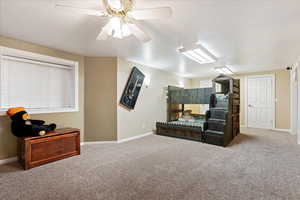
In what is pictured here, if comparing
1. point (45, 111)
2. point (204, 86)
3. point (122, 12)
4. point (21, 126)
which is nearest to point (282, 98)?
point (204, 86)

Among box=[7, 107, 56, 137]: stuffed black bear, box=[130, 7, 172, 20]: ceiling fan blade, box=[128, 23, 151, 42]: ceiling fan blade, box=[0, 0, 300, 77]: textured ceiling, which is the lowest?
box=[7, 107, 56, 137]: stuffed black bear

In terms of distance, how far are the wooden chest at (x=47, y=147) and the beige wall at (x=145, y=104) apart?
47.3 inches

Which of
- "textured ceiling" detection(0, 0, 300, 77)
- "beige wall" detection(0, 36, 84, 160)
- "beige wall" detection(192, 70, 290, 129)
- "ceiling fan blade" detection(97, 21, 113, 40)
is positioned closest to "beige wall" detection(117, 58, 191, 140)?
"textured ceiling" detection(0, 0, 300, 77)

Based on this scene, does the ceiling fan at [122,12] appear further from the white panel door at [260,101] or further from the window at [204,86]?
the window at [204,86]

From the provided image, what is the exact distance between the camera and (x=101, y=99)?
370 cm

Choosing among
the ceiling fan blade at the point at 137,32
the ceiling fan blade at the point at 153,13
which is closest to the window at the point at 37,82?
the ceiling fan blade at the point at 137,32

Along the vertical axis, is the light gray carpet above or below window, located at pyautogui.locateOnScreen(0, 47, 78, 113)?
below

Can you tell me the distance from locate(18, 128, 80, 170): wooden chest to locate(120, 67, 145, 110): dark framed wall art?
1.45 m

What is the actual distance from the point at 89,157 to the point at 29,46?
2.48 meters

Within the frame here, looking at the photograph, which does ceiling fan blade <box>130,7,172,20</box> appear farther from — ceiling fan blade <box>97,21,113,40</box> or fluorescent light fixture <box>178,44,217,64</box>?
fluorescent light fixture <box>178,44,217,64</box>

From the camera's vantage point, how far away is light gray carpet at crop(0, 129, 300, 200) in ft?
5.58

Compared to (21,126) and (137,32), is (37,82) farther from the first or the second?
(137,32)

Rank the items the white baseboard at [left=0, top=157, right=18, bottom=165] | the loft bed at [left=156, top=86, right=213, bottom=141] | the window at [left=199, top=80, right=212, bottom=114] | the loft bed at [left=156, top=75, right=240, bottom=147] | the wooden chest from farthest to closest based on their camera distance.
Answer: the window at [left=199, top=80, right=212, bottom=114] < the loft bed at [left=156, top=86, right=213, bottom=141] < the loft bed at [left=156, top=75, right=240, bottom=147] < the white baseboard at [left=0, top=157, right=18, bottom=165] < the wooden chest

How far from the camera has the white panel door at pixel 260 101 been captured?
5.40 meters
